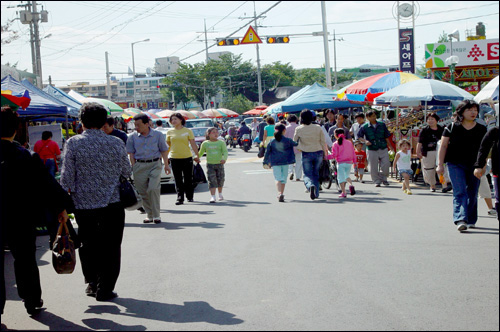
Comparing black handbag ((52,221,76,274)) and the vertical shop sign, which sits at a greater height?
the vertical shop sign

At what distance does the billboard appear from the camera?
103ft

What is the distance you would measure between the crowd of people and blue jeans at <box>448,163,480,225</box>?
14 mm

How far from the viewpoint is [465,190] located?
8.90 m

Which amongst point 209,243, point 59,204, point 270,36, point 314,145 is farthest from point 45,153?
point 270,36

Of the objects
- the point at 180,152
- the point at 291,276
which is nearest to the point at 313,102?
the point at 180,152

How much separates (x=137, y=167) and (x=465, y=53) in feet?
82.6

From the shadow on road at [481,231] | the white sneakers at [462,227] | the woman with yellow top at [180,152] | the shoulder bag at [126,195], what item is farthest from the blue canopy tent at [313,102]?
the shoulder bag at [126,195]

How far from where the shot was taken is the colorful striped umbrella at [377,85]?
18125 mm

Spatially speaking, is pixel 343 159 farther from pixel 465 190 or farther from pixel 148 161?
pixel 465 190

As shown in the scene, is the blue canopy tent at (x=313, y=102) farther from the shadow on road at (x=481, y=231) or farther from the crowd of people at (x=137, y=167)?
the shadow on road at (x=481, y=231)

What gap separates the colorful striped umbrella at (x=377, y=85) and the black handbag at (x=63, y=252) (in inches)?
538

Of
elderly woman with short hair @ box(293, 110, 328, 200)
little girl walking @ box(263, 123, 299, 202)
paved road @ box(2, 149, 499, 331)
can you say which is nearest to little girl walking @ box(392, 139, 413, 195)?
elderly woman with short hair @ box(293, 110, 328, 200)

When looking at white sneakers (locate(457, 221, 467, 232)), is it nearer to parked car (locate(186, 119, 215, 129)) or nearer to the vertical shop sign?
the vertical shop sign

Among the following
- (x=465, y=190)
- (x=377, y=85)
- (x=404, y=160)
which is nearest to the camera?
(x=465, y=190)
